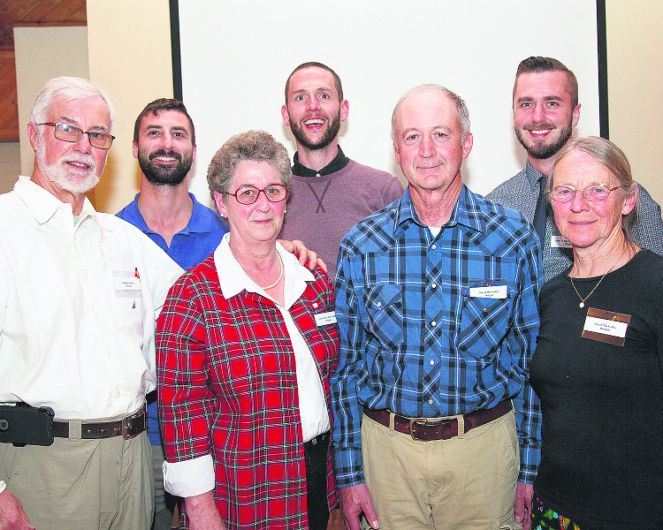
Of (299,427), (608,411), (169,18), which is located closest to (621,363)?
(608,411)

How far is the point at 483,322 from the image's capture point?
6.90 ft

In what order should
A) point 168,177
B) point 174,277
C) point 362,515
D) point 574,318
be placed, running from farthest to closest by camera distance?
1. point 168,177
2. point 174,277
3. point 362,515
4. point 574,318

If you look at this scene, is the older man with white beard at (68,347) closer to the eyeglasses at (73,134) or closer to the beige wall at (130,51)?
the eyeglasses at (73,134)

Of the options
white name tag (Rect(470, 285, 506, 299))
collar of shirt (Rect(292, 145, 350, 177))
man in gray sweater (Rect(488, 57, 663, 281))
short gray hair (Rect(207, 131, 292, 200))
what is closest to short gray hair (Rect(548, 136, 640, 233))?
white name tag (Rect(470, 285, 506, 299))

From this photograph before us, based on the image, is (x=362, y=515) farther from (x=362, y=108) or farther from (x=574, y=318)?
(x=362, y=108)

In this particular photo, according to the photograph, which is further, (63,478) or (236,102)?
(236,102)

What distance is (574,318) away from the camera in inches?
76.3

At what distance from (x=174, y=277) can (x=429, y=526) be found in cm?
132

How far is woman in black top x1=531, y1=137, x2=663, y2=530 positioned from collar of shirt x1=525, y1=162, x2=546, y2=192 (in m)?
0.74

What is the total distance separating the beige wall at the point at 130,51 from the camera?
12.5 feet

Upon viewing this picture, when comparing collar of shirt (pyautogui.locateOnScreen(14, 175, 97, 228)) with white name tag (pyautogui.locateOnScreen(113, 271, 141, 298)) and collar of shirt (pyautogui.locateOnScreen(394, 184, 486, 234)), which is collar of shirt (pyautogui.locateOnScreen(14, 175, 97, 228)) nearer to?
white name tag (pyautogui.locateOnScreen(113, 271, 141, 298))

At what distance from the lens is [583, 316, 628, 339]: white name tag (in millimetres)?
1810

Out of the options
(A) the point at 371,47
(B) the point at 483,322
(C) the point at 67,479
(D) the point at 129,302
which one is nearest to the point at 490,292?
(B) the point at 483,322

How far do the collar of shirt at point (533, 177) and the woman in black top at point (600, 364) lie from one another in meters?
0.74
